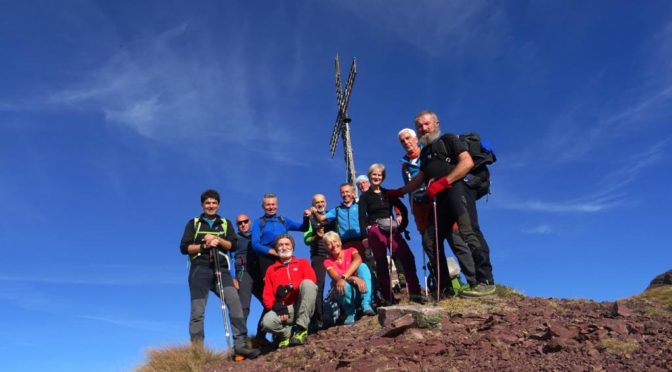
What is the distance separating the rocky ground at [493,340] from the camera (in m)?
4.98

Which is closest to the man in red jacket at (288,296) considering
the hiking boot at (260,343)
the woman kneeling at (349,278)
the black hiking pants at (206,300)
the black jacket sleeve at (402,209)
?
the woman kneeling at (349,278)

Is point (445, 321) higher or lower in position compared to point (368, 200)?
lower

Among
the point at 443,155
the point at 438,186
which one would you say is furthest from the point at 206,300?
the point at 443,155

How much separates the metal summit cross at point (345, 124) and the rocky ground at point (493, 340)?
11.5m

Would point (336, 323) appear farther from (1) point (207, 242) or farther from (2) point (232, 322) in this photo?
(1) point (207, 242)

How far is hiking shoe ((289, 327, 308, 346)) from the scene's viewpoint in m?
7.21

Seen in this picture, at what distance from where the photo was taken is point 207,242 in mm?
8086

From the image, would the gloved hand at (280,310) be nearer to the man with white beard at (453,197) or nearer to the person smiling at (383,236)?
the person smiling at (383,236)

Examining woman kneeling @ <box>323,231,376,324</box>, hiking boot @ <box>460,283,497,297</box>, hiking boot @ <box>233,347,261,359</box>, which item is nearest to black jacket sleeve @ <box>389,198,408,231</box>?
woman kneeling @ <box>323,231,376,324</box>

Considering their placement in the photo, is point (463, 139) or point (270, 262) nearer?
point (463, 139)

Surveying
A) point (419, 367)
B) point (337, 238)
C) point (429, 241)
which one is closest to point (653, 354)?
point (419, 367)

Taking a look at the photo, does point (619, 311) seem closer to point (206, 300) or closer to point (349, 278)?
point (349, 278)

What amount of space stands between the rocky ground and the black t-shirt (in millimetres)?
1943

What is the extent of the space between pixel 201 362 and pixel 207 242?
1.80m
